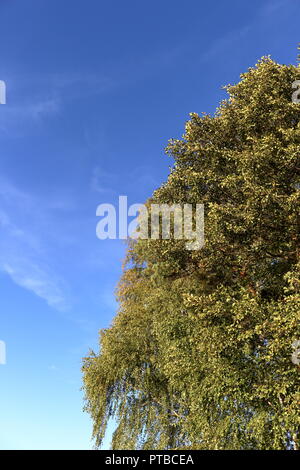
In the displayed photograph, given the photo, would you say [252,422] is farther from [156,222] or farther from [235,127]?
[235,127]

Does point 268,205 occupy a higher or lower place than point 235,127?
lower

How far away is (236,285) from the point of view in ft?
76.9

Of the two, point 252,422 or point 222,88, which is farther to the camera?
point 222,88

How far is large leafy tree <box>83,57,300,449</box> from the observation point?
19438 millimetres

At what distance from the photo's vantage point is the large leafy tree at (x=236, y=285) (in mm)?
19438

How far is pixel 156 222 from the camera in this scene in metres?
28.2

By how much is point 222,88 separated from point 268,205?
423 inches

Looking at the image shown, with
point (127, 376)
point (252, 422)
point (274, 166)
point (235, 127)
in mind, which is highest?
point (235, 127)

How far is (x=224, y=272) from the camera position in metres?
24.9

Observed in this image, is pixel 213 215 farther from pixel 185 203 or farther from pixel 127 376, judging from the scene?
pixel 127 376
